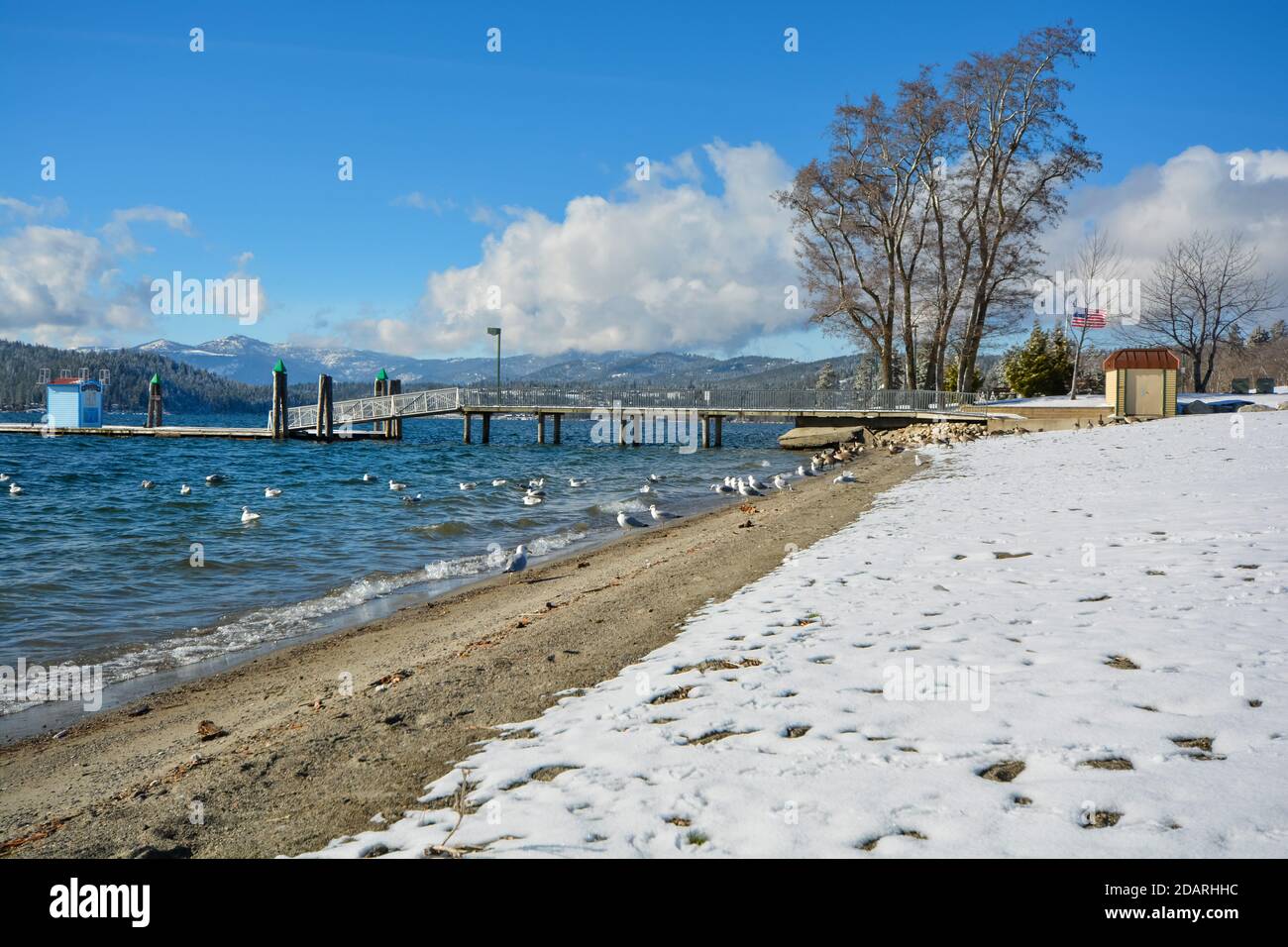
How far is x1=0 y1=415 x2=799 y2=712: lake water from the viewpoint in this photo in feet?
29.1

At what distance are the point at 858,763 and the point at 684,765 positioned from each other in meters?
0.85

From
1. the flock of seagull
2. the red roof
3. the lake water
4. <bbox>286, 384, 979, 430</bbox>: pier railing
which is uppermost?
the red roof

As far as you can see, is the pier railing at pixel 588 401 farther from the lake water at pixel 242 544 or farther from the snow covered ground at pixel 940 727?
the snow covered ground at pixel 940 727

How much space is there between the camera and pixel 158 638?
28.1ft

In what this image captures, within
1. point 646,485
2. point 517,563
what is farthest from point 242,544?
point 646,485

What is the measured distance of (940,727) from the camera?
13.1ft

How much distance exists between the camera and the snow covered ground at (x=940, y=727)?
3049 mm

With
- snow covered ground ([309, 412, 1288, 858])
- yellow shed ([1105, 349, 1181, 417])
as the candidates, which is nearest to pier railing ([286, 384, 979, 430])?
yellow shed ([1105, 349, 1181, 417])

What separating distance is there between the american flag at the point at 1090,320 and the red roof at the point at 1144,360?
3.79m

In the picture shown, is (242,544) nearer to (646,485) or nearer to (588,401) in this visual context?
(646,485)

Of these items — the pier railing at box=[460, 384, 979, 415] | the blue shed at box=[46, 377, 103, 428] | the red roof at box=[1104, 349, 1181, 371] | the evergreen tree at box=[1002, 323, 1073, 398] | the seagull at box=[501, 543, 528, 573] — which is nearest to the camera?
the seagull at box=[501, 543, 528, 573]

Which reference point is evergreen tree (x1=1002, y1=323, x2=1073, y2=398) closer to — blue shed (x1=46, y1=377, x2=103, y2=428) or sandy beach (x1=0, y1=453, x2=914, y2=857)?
sandy beach (x1=0, y1=453, x2=914, y2=857)
